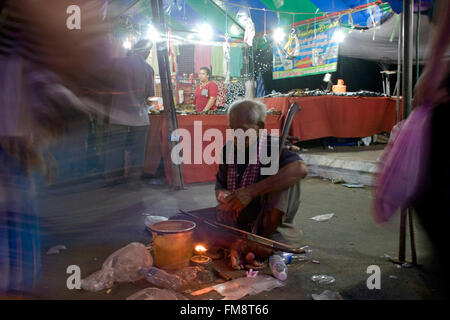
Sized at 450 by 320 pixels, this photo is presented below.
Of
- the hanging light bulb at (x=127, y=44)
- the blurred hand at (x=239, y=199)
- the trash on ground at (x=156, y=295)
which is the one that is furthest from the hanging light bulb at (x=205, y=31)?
the trash on ground at (x=156, y=295)

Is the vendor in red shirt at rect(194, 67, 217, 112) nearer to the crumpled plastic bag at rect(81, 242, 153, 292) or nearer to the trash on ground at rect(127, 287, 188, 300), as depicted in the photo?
the crumpled plastic bag at rect(81, 242, 153, 292)

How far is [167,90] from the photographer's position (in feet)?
18.3

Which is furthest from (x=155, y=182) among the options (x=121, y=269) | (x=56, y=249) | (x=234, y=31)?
(x=234, y=31)

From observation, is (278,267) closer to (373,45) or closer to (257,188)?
(257,188)

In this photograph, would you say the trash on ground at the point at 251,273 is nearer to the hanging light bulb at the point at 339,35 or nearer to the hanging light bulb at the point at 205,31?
the hanging light bulb at the point at 339,35

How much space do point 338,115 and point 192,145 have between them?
12.6ft

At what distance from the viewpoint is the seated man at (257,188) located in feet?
8.84

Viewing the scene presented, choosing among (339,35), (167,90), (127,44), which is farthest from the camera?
(339,35)

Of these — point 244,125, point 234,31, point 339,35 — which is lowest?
point 244,125

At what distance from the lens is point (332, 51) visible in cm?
1026

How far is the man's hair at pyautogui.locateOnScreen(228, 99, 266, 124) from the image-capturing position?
9.17 ft

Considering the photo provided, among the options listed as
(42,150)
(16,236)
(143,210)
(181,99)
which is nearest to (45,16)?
(42,150)

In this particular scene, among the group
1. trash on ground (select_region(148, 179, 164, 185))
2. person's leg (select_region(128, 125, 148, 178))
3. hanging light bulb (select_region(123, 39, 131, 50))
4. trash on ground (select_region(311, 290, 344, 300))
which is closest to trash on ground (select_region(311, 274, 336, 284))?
trash on ground (select_region(311, 290, 344, 300))

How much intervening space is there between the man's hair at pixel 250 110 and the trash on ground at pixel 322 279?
1375mm
